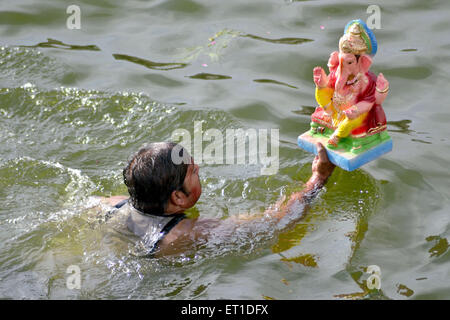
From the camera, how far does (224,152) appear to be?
572cm

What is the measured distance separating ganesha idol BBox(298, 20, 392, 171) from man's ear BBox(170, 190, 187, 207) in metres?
0.99

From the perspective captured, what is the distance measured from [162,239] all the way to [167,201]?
0.26 meters

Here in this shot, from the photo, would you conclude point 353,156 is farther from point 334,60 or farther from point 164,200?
point 164,200

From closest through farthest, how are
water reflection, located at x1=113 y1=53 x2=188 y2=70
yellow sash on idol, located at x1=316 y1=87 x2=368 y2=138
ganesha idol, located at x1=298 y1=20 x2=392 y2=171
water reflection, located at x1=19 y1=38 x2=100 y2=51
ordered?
ganesha idol, located at x1=298 y1=20 x2=392 y2=171 < yellow sash on idol, located at x1=316 y1=87 x2=368 y2=138 < water reflection, located at x1=113 y1=53 x2=188 y2=70 < water reflection, located at x1=19 y1=38 x2=100 y2=51

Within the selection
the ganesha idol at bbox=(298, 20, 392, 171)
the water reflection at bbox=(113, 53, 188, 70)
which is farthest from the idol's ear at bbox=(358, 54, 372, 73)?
the water reflection at bbox=(113, 53, 188, 70)

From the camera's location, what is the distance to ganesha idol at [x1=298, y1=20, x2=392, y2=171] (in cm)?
409

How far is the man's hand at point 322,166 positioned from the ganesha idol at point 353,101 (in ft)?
0.16

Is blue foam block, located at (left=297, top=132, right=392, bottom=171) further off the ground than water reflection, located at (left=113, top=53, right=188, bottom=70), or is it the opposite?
water reflection, located at (left=113, top=53, right=188, bottom=70)

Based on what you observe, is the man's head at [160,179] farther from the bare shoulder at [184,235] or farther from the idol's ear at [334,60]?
the idol's ear at [334,60]

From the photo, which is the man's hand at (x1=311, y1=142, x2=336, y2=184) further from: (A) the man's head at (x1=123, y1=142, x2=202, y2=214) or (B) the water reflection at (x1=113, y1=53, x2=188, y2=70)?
(B) the water reflection at (x1=113, y1=53, x2=188, y2=70)

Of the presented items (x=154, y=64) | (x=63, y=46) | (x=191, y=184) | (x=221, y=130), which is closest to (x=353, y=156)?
(x=191, y=184)

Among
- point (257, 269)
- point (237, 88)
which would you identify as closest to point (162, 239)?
point (257, 269)

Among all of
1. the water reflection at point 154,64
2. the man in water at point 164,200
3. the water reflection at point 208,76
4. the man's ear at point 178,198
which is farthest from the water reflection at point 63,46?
the man's ear at point 178,198
